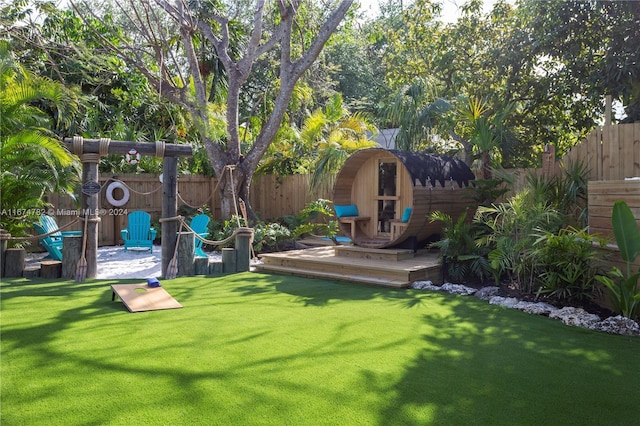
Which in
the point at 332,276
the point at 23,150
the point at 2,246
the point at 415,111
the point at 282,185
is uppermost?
the point at 415,111

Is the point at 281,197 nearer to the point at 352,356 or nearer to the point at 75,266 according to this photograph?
the point at 75,266

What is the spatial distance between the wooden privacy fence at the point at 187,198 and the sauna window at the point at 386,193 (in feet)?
Answer: 10.2

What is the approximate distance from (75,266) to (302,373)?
4.99 meters

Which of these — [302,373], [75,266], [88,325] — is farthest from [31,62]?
[302,373]

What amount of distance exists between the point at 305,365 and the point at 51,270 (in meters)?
5.05

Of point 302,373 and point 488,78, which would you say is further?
point 488,78

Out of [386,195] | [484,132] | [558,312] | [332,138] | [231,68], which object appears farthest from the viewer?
[332,138]

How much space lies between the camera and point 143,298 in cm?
568

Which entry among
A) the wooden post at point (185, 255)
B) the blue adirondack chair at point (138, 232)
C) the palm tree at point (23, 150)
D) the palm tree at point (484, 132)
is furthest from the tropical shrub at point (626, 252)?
the blue adirondack chair at point (138, 232)

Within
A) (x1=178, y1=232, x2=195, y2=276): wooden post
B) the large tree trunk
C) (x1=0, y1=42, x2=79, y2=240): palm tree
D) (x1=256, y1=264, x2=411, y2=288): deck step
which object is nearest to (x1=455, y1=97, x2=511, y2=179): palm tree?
(x1=256, y1=264, x2=411, y2=288): deck step

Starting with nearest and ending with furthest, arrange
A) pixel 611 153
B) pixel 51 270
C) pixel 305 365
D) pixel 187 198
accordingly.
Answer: pixel 305 365 < pixel 611 153 < pixel 51 270 < pixel 187 198

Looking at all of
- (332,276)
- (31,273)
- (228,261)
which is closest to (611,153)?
(332,276)

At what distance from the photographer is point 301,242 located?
39.1 feet

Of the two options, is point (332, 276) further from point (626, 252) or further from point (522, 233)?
point (626, 252)
